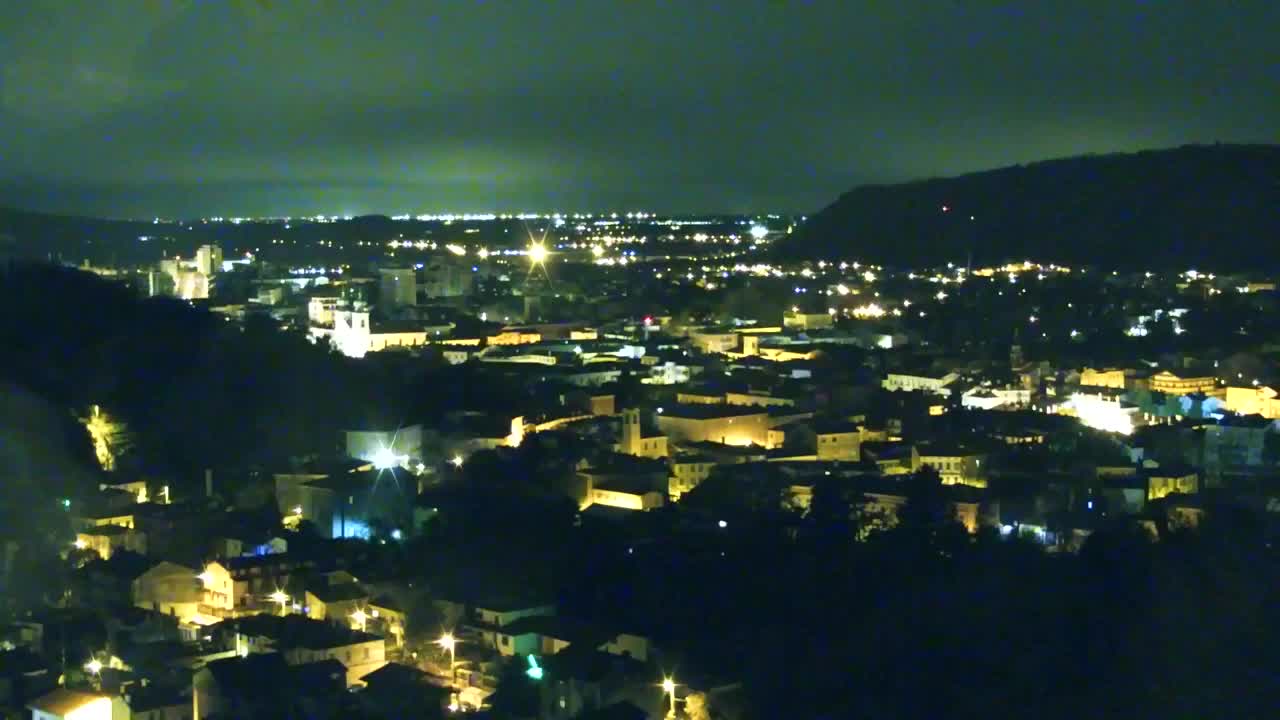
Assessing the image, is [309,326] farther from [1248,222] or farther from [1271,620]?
[1248,222]

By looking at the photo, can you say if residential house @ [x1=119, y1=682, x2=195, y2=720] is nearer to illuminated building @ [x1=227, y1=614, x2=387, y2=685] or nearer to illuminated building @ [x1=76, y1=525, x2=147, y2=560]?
illuminated building @ [x1=227, y1=614, x2=387, y2=685]

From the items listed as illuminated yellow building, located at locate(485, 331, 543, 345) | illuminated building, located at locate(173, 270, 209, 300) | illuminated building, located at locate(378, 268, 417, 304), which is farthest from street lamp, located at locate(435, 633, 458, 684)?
illuminated building, located at locate(173, 270, 209, 300)

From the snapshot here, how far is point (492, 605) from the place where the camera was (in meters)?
9.34

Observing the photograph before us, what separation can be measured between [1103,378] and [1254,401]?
2.29 m

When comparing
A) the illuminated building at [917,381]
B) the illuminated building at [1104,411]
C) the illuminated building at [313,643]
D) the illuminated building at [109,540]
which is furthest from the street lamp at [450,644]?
the illuminated building at [917,381]

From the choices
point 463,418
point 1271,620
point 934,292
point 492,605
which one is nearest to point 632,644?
point 492,605

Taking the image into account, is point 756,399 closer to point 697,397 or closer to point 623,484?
point 697,397

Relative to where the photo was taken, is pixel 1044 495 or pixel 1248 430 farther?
pixel 1248 430

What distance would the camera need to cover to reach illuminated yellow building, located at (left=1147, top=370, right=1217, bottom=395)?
62.6 feet

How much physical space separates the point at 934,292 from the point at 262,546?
2487 centimetres

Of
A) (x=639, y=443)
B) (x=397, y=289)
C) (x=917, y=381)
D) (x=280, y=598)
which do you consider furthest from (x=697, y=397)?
(x=397, y=289)

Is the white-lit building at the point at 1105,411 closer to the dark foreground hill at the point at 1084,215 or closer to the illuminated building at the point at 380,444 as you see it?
the illuminated building at the point at 380,444

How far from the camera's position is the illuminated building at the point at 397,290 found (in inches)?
1125

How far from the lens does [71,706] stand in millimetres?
7707
